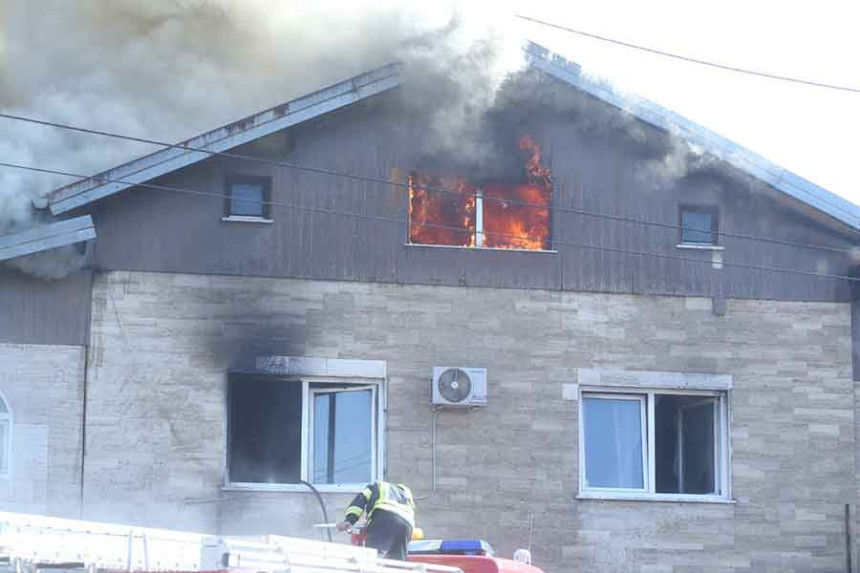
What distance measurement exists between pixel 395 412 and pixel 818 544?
Answer: 4651 mm

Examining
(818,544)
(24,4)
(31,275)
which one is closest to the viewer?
(31,275)

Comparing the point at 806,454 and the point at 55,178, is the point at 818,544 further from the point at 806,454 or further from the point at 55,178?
the point at 55,178

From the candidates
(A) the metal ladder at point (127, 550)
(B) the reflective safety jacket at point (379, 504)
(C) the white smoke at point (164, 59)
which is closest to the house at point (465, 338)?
(C) the white smoke at point (164, 59)

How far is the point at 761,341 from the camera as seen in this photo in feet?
54.8

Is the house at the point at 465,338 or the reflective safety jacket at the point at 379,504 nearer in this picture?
the reflective safety jacket at the point at 379,504

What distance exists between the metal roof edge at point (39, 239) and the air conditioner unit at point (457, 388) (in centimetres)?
372

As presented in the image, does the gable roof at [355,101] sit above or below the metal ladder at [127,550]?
above

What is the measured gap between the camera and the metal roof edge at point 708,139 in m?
16.4

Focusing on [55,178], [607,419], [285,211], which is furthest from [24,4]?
[607,419]

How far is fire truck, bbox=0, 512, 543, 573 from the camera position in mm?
7568

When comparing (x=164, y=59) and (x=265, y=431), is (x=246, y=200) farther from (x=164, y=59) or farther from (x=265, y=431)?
(x=164, y=59)

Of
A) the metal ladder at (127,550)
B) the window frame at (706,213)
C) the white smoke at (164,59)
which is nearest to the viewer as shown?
the metal ladder at (127,550)

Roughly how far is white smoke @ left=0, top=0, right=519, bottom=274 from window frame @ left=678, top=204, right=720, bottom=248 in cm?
370

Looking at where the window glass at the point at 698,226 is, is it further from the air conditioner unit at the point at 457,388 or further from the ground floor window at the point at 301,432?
the ground floor window at the point at 301,432
